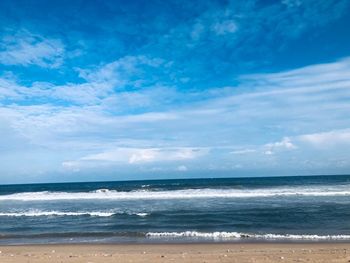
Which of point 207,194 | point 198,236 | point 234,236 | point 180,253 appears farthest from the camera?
point 207,194

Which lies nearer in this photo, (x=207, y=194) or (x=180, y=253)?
(x=180, y=253)

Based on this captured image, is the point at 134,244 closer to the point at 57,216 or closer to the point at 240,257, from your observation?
the point at 240,257

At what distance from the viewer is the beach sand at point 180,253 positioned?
978 centimetres

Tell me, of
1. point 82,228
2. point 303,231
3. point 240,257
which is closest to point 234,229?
point 303,231

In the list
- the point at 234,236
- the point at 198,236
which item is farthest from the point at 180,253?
the point at 234,236

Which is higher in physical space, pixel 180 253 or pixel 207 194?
pixel 207 194

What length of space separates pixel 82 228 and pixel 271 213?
9.88m

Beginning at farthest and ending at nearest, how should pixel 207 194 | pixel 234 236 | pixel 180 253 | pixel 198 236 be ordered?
Result: 1. pixel 207 194
2. pixel 198 236
3. pixel 234 236
4. pixel 180 253

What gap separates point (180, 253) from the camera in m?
10.9

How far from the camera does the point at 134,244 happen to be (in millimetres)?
13047

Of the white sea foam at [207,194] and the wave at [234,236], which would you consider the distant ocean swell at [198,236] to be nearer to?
the wave at [234,236]

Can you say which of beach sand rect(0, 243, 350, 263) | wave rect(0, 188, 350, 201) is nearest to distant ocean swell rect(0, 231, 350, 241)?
beach sand rect(0, 243, 350, 263)

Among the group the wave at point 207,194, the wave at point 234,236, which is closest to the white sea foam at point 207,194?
the wave at point 207,194

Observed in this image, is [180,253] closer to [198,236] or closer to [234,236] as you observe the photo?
[198,236]
